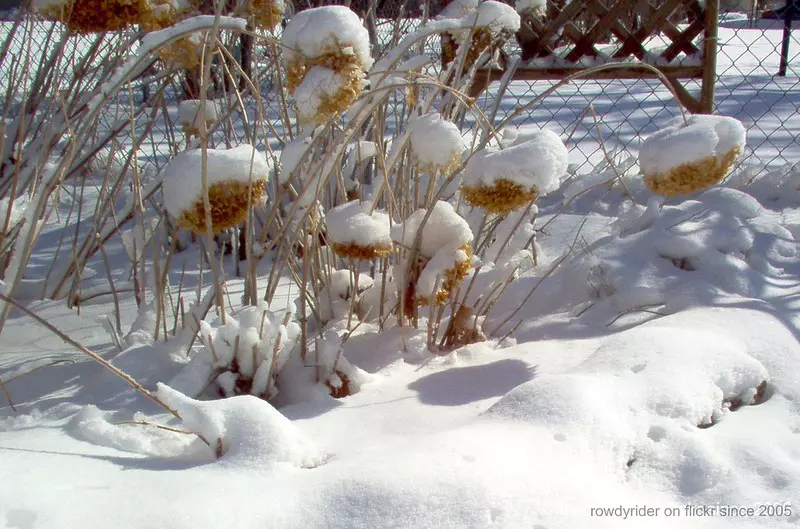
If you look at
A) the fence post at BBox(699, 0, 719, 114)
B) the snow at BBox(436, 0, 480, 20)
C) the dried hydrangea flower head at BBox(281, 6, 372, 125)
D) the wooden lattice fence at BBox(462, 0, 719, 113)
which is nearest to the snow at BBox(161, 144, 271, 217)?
the dried hydrangea flower head at BBox(281, 6, 372, 125)

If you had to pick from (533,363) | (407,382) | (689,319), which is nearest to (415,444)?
(407,382)

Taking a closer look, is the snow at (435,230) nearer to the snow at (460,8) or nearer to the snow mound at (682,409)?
the snow mound at (682,409)

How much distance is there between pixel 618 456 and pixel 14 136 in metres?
1.51

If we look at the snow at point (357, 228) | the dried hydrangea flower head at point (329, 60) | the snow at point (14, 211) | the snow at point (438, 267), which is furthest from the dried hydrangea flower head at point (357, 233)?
the snow at point (14, 211)

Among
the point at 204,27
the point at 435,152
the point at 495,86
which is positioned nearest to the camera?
the point at 204,27

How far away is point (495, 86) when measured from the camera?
4953mm

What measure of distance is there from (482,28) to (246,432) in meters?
0.89

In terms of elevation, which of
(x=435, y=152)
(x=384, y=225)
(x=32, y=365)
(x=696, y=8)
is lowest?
(x=32, y=365)

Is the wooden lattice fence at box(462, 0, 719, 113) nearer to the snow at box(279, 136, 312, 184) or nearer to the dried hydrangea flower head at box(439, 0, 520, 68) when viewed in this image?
the dried hydrangea flower head at box(439, 0, 520, 68)

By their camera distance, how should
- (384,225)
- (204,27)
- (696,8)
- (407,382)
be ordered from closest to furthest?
(204,27) < (384,225) < (407,382) < (696,8)

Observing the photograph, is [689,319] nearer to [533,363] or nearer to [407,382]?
[533,363]

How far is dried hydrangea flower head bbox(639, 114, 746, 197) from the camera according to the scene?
3.60 ft

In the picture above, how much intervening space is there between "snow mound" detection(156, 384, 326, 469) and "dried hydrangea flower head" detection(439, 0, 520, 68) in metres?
0.72

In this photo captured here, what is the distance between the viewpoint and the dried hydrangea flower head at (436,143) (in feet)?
3.57
